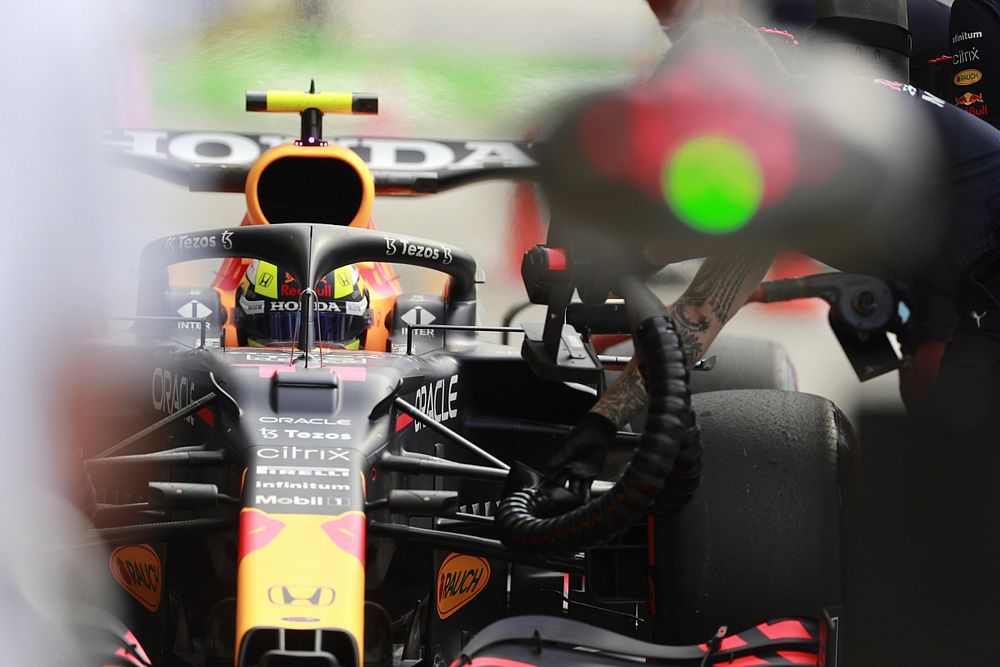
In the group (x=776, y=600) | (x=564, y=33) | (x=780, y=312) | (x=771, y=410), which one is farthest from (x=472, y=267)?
(x=564, y=33)

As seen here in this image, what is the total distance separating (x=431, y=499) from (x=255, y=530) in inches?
12.9

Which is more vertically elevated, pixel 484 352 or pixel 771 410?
pixel 484 352

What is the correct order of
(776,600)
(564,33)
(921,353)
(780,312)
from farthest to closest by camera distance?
(564,33) → (780,312) → (921,353) → (776,600)

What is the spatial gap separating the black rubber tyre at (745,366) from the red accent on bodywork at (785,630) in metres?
1.59

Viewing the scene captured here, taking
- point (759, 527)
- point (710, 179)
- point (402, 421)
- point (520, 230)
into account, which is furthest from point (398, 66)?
point (710, 179)

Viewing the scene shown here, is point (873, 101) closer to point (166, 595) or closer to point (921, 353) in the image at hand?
point (921, 353)

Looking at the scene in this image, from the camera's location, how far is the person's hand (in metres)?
1.88

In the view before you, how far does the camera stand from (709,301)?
204cm

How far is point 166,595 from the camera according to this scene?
239 centimetres

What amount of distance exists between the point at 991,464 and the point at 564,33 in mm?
8518

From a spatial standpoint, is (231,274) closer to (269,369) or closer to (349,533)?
(269,369)

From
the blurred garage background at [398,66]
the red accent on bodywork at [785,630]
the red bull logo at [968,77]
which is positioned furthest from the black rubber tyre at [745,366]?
the blurred garage background at [398,66]

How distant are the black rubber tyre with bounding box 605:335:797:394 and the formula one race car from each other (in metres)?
0.82

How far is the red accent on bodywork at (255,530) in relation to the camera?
178 centimetres
